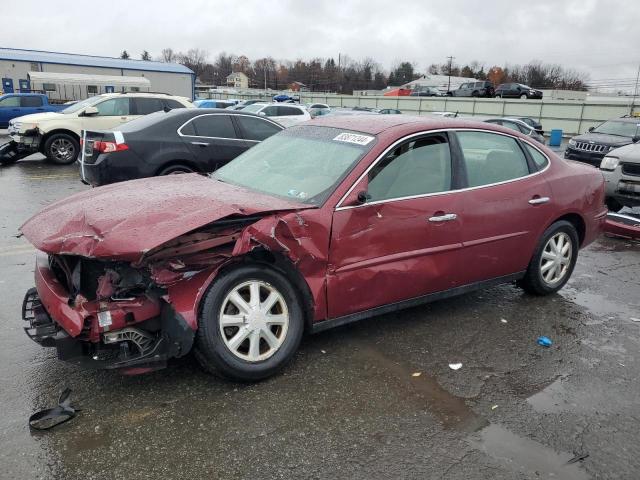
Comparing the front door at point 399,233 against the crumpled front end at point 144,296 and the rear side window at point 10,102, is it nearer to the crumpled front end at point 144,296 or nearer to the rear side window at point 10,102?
the crumpled front end at point 144,296

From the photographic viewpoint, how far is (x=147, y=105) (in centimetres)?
1375

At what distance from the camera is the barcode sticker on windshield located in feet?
12.7

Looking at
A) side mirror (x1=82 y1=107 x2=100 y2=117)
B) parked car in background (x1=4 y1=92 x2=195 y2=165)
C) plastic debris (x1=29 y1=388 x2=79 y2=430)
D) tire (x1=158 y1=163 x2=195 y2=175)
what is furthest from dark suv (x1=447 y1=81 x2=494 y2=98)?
plastic debris (x1=29 y1=388 x2=79 y2=430)

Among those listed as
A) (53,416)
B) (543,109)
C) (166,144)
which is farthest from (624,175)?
(543,109)

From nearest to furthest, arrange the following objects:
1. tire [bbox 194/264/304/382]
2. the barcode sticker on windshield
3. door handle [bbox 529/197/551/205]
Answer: tire [bbox 194/264/304/382], the barcode sticker on windshield, door handle [bbox 529/197/551/205]

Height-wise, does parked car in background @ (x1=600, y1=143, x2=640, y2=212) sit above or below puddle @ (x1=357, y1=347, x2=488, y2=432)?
above

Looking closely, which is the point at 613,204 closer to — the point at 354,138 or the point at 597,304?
the point at 597,304

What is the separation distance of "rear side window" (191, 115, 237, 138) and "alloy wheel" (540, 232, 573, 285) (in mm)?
5676

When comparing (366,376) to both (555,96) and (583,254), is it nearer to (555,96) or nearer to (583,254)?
Answer: (583,254)

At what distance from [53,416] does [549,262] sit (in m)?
4.22

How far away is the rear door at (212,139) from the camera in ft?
27.1

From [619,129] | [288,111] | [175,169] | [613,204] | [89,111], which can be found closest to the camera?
[175,169]

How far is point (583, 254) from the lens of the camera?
6.73 meters

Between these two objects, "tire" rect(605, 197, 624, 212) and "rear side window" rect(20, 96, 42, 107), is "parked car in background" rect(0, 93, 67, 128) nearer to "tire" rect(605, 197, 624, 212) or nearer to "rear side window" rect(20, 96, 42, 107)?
"rear side window" rect(20, 96, 42, 107)
